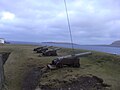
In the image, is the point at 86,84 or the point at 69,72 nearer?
the point at 86,84

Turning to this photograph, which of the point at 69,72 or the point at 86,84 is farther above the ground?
the point at 69,72

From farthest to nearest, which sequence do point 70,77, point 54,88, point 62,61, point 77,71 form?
point 62,61
point 77,71
point 70,77
point 54,88

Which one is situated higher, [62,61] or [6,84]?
[62,61]

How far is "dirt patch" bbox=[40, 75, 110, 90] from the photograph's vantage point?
45.7 ft

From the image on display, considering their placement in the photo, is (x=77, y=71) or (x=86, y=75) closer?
(x=86, y=75)

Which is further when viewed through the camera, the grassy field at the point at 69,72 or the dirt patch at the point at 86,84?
the grassy field at the point at 69,72

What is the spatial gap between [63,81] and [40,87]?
3.75 feet

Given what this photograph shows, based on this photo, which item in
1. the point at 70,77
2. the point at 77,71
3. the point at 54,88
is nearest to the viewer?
the point at 54,88

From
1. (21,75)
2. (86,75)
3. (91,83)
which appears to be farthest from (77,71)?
(21,75)

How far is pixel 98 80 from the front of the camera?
14828 millimetres

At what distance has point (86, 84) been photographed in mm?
14305

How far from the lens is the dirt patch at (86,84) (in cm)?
1393

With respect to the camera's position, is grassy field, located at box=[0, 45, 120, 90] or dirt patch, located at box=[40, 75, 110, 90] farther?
grassy field, located at box=[0, 45, 120, 90]

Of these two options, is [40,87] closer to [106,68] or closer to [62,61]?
[62,61]
